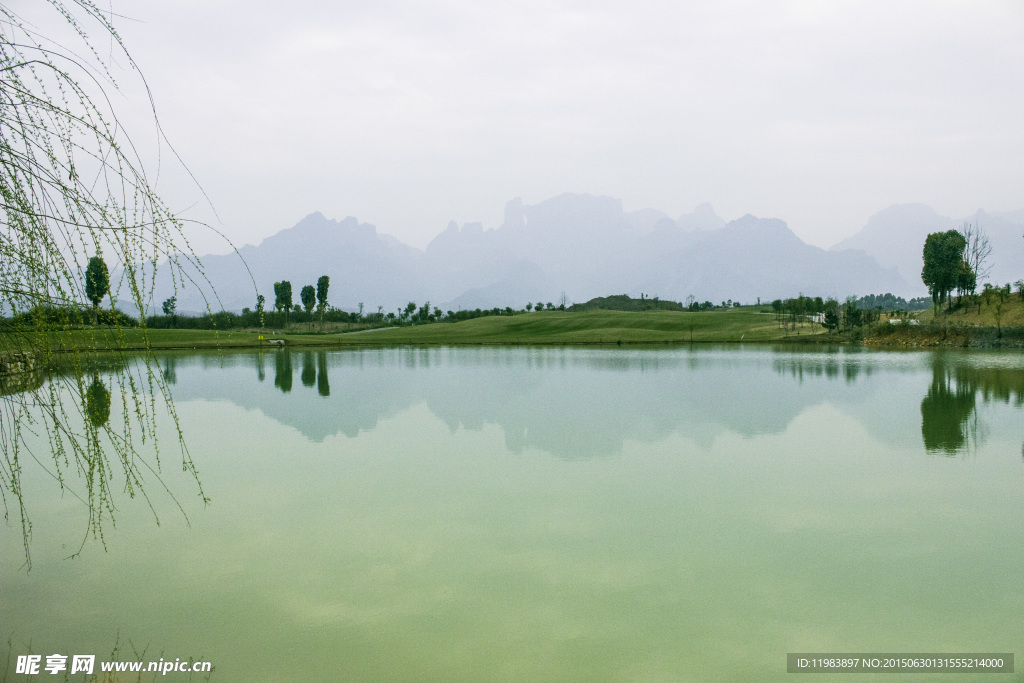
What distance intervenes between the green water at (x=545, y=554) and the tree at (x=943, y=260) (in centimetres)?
6224

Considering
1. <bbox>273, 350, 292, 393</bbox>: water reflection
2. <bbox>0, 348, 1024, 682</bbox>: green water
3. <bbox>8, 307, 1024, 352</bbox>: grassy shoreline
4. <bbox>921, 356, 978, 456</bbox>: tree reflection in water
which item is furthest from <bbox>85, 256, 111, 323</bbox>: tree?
<bbox>8, 307, 1024, 352</bbox>: grassy shoreline

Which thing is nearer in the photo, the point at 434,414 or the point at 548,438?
the point at 548,438

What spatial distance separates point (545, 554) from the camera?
756 cm

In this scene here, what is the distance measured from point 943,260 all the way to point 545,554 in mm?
75072

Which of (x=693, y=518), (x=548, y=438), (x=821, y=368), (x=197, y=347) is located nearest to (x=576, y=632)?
(x=693, y=518)

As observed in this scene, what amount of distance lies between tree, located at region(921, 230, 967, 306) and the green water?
62.2 m

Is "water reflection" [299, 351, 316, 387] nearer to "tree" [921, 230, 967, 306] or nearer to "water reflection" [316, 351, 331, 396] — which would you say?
"water reflection" [316, 351, 331, 396]

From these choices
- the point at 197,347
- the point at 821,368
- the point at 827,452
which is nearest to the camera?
the point at 827,452

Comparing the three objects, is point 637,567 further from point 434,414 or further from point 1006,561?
point 434,414

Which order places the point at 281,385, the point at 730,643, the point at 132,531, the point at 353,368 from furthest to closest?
the point at 353,368 < the point at 281,385 < the point at 132,531 < the point at 730,643

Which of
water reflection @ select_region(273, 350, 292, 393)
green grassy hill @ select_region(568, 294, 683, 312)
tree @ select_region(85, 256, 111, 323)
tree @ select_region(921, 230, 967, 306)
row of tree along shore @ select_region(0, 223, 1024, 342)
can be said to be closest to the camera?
tree @ select_region(85, 256, 111, 323)

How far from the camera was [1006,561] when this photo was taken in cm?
728

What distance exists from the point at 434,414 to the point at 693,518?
11.0 m

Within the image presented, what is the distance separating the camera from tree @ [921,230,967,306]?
67938 millimetres
